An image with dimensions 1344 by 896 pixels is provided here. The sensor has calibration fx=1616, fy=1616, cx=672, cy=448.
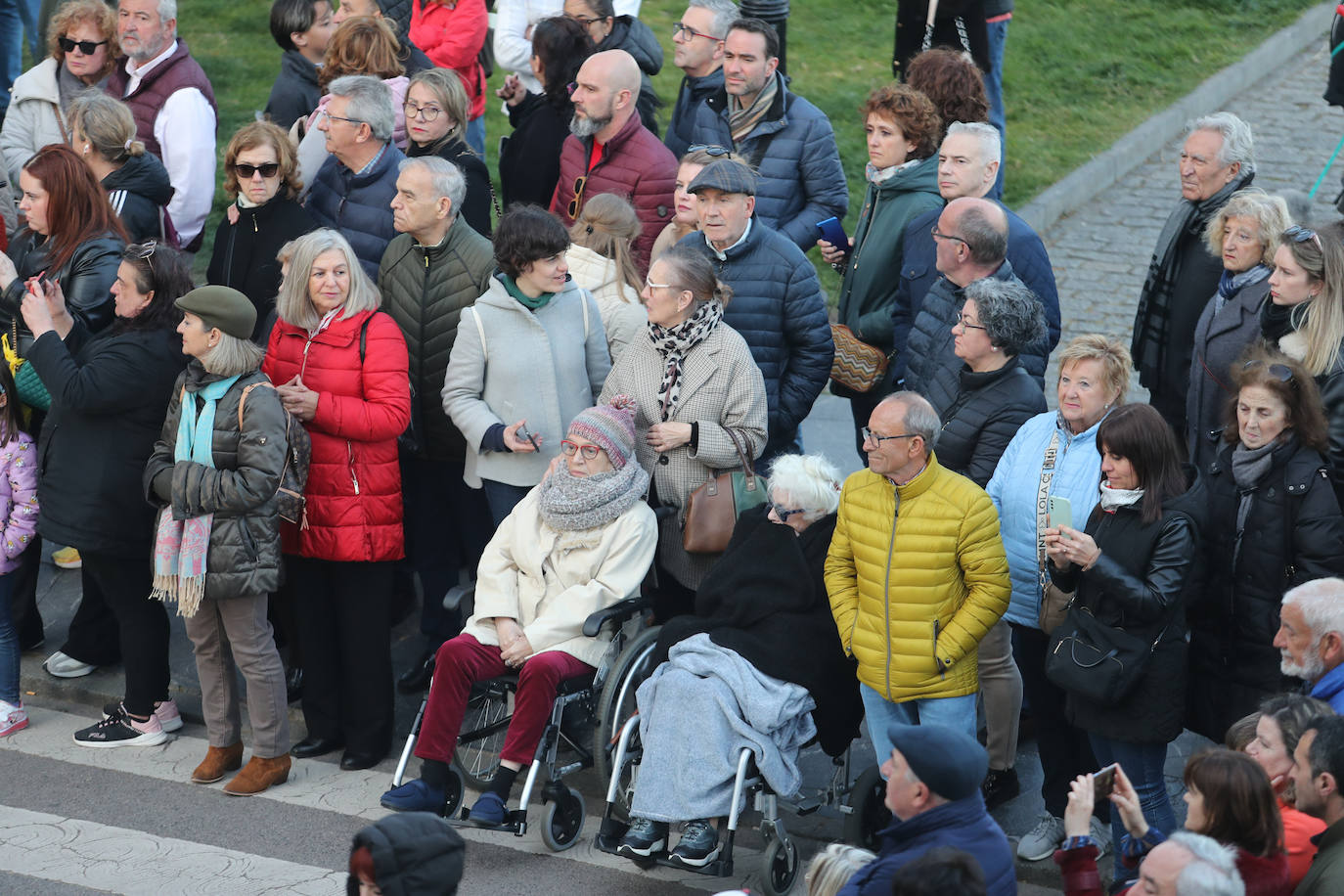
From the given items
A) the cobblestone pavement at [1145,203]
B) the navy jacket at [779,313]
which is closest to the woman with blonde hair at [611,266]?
the navy jacket at [779,313]

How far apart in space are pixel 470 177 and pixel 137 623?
2.81 meters

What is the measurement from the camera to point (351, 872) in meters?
4.31

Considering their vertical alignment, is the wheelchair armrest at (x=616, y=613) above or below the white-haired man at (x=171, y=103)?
below

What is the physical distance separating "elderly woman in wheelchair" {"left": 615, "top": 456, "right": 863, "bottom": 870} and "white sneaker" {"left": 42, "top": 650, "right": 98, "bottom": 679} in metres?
3.24

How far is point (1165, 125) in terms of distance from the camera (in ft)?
46.1

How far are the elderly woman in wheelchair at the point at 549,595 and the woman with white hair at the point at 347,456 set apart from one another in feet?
1.93

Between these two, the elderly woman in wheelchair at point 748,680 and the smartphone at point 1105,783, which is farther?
the elderly woman in wheelchair at point 748,680

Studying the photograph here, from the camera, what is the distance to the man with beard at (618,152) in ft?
26.6

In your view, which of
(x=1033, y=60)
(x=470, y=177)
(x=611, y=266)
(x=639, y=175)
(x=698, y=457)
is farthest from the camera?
(x=1033, y=60)

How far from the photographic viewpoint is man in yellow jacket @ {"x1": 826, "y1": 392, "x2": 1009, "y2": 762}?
232 inches

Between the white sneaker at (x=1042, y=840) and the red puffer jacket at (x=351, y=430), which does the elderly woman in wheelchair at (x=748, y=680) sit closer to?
the white sneaker at (x=1042, y=840)

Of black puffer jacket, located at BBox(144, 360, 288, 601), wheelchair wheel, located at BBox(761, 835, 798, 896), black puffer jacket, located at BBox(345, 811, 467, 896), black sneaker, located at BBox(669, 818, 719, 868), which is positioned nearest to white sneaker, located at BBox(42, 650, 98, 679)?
black puffer jacket, located at BBox(144, 360, 288, 601)

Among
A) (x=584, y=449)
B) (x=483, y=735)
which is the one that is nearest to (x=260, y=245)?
(x=584, y=449)

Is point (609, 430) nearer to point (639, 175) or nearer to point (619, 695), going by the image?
point (619, 695)
